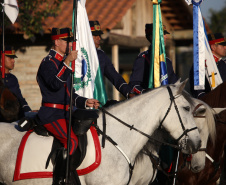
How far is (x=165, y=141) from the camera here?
650 cm

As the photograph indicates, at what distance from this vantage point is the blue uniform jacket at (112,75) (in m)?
7.10

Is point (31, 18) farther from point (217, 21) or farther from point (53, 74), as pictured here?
point (217, 21)

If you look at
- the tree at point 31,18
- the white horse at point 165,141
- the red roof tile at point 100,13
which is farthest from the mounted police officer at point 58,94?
the red roof tile at point 100,13

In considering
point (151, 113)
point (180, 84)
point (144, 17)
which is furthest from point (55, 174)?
point (144, 17)

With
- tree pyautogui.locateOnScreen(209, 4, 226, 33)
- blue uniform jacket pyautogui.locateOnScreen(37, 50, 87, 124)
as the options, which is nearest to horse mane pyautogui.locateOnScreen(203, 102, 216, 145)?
blue uniform jacket pyautogui.locateOnScreen(37, 50, 87, 124)

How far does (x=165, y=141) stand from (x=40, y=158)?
5.84ft

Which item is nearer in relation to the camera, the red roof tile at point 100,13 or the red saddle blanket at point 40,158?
the red saddle blanket at point 40,158

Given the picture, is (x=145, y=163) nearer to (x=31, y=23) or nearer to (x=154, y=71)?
(x=154, y=71)

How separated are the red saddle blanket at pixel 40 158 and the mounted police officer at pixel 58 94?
4.9 inches

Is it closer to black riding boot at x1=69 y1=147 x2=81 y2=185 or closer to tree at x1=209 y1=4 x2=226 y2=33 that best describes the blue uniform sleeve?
black riding boot at x1=69 y1=147 x2=81 y2=185

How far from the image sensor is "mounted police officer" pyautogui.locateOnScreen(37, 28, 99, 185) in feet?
18.1

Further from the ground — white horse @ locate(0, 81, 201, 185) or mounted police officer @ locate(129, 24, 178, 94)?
mounted police officer @ locate(129, 24, 178, 94)

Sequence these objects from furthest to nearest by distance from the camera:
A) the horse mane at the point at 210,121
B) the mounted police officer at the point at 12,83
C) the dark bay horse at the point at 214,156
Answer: the mounted police officer at the point at 12,83
the dark bay horse at the point at 214,156
the horse mane at the point at 210,121

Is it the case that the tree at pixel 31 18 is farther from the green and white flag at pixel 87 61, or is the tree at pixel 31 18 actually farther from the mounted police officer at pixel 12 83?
the green and white flag at pixel 87 61
